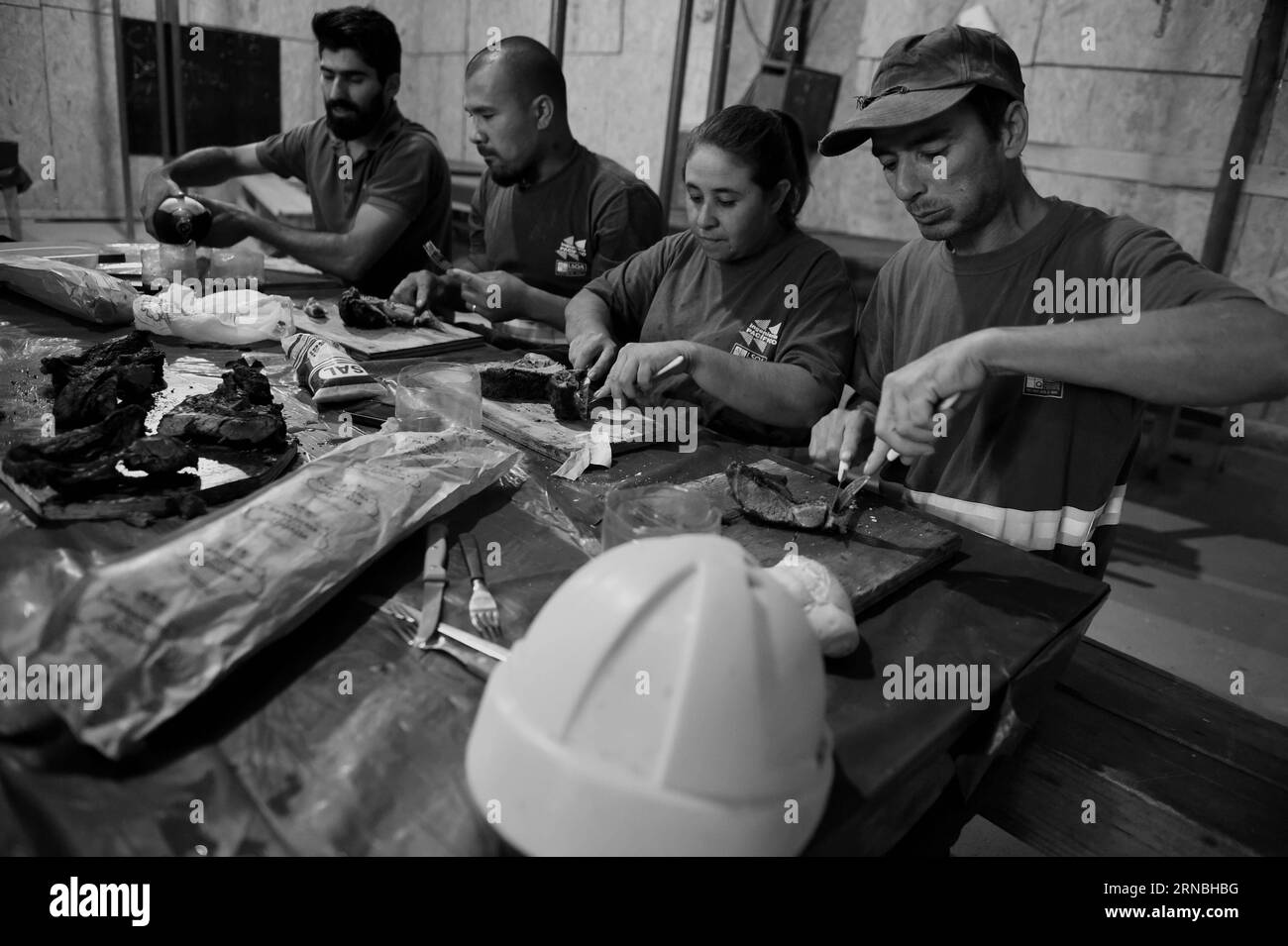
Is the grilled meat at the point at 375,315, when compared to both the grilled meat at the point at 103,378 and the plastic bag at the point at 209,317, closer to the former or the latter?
the plastic bag at the point at 209,317

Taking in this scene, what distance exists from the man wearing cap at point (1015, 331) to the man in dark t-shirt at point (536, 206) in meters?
1.53

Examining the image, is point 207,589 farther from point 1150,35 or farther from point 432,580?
point 1150,35

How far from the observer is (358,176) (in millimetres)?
3998

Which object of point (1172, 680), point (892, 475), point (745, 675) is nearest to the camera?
point (745, 675)

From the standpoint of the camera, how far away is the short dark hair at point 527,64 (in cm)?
336

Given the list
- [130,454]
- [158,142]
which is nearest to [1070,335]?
[130,454]

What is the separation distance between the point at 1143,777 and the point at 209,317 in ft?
8.69

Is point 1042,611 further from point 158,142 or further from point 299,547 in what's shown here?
point 158,142

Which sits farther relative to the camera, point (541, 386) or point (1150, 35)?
point (1150, 35)

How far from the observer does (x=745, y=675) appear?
822mm

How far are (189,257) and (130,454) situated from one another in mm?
1988

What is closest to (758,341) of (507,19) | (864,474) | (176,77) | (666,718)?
(864,474)

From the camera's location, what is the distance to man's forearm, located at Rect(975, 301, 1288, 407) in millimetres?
1562

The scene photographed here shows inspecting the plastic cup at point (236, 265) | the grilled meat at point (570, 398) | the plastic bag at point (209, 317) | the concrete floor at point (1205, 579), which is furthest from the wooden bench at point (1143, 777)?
the plastic cup at point (236, 265)
